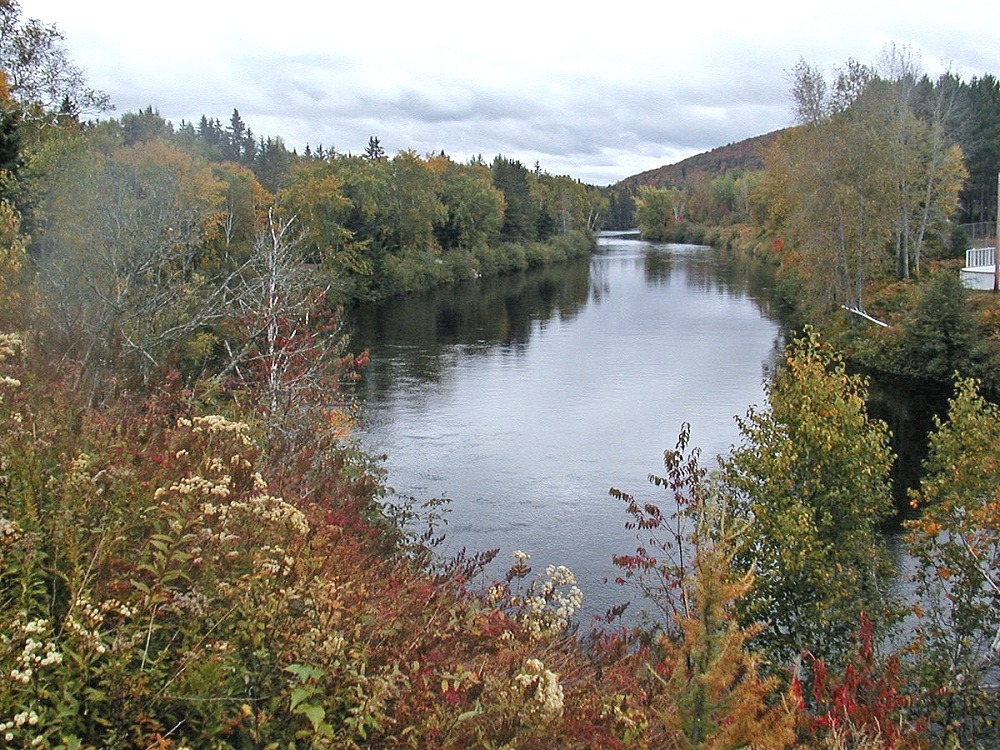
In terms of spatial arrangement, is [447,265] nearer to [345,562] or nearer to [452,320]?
[452,320]

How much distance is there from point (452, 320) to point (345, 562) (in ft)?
136

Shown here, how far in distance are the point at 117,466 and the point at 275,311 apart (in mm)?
8584

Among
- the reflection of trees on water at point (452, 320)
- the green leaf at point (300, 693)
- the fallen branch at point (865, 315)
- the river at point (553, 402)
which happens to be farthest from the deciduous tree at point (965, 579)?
the fallen branch at point (865, 315)

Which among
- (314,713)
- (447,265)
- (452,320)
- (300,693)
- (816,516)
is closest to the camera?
(314,713)

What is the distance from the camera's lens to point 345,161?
6147 cm

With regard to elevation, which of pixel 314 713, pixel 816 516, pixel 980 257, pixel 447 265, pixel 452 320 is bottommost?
pixel 452 320

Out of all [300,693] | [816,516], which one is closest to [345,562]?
[300,693]

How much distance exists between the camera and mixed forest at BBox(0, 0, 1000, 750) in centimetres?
432

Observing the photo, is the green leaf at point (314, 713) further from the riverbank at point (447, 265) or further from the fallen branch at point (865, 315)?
the riverbank at point (447, 265)

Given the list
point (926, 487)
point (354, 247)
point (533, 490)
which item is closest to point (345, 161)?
point (354, 247)

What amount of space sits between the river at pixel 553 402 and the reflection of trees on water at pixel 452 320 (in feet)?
0.41

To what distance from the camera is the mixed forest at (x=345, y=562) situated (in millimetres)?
4316

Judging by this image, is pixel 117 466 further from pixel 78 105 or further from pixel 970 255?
pixel 970 255

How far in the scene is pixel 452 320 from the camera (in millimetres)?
47656
